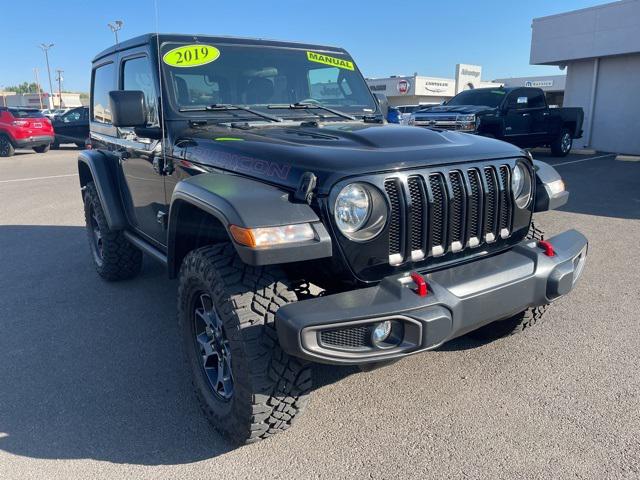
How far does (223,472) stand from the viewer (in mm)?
2379

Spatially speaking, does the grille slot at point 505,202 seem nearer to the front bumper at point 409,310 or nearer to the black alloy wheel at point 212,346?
the front bumper at point 409,310

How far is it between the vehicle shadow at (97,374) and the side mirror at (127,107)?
4.96 ft

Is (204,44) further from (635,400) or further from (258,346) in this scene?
(635,400)

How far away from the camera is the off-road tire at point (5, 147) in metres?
17.4

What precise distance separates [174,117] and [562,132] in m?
13.6

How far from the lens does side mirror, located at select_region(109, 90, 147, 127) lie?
10.1 ft

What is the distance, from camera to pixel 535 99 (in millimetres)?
13656

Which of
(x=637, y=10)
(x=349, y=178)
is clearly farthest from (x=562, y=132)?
(x=349, y=178)

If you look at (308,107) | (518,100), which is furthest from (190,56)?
(518,100)

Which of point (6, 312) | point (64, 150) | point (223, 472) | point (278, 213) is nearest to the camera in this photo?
point (278, 213)

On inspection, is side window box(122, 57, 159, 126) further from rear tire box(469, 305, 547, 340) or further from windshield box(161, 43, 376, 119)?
rear tire box(469, 305, 547, 340)

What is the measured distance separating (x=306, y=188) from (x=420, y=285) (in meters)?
0.63

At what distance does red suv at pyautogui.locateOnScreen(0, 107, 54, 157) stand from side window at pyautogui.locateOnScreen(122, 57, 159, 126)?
1552 cm

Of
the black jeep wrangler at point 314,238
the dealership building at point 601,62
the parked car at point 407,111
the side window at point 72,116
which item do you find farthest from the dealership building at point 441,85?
the black jeep wrangler at point 314,238
